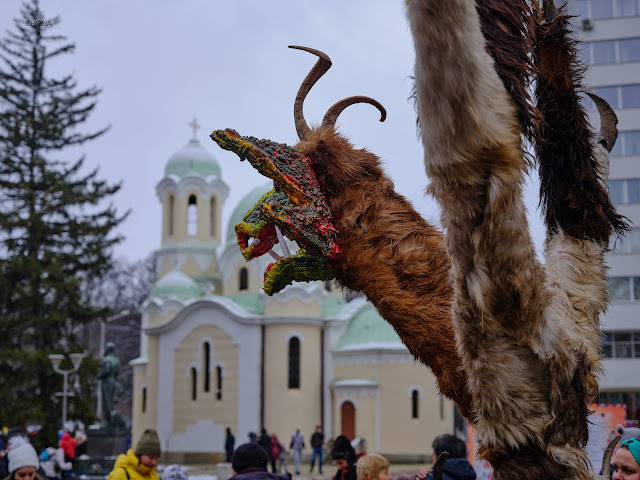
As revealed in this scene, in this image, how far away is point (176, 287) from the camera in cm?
3406

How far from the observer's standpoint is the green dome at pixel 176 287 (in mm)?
33938

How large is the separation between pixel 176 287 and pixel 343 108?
32.1 m

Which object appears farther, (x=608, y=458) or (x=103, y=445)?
(x=103, y=445)

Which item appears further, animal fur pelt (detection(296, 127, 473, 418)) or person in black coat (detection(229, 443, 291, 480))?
person in black coat (detection(229, 443, 291, 480))

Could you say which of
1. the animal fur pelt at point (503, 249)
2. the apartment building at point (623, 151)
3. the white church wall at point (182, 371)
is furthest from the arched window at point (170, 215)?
the animal fur pelt at point (503, 249)

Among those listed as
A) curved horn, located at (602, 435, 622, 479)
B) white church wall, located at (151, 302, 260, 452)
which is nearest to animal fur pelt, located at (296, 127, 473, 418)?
curved horn, located at (602, 435, 622, 479)

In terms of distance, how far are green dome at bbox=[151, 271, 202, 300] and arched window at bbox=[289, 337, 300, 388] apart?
624 cm

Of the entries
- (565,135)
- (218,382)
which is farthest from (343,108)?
(218,382)

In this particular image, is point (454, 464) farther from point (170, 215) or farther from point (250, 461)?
point (170, 215)

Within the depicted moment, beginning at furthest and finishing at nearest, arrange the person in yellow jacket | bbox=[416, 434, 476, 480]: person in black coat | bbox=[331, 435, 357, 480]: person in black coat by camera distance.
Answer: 1. bbox=[331, 435, 357, 480]: person in black coat
2. the person in yellow jacket
3. bbox=[416, 434, 476, 480]: person in black coat

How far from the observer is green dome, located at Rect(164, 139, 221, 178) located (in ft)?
119

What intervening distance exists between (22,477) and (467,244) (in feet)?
12.8

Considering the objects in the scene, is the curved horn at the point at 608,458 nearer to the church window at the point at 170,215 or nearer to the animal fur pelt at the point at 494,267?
the animal fur pelt at the point at 494,267

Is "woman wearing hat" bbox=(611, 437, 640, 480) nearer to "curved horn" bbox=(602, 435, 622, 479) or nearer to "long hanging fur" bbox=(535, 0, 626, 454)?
"curved horn" bbox=(602, 435, 622, 479)
